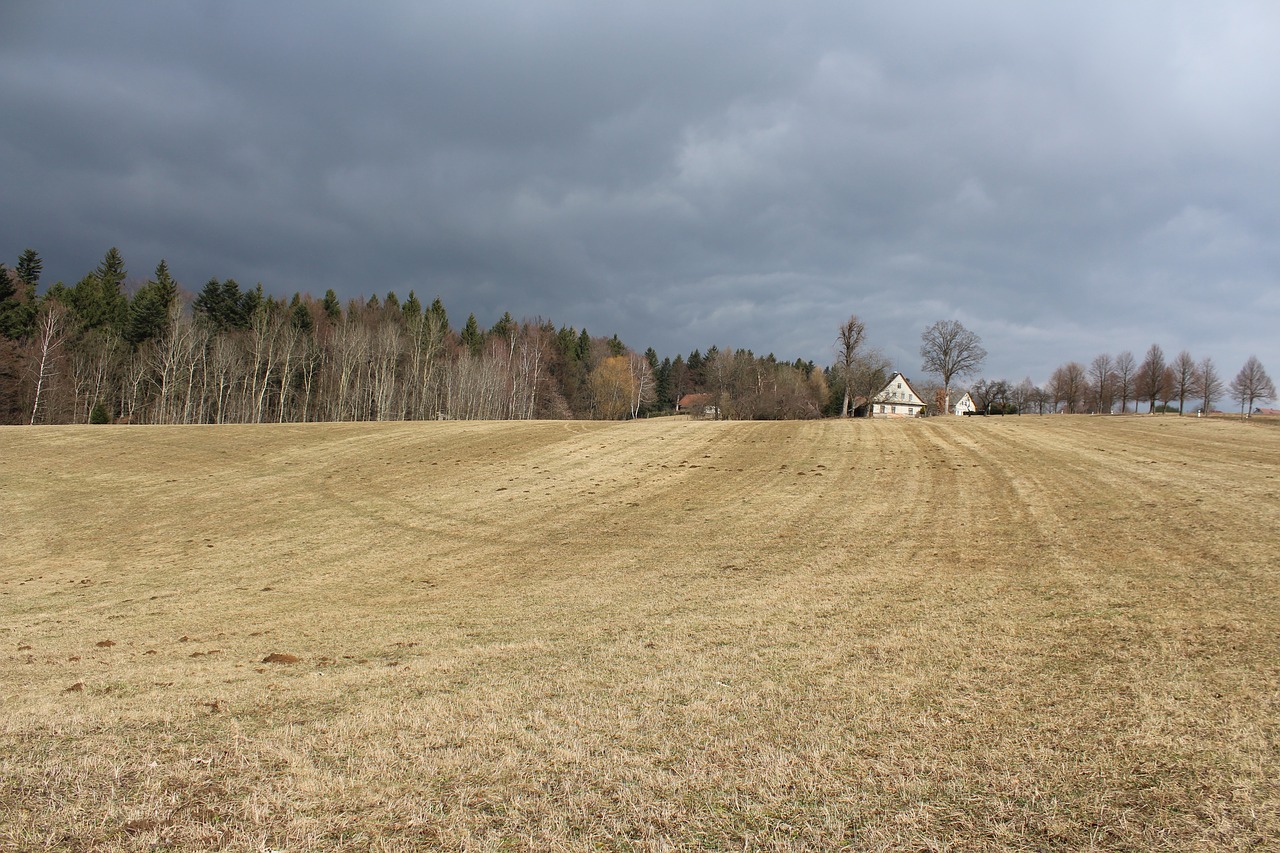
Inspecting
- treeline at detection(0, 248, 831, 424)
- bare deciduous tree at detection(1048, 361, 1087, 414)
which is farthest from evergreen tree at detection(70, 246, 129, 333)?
bare deciduous tree at detection(1048, 361, 1087, 414)

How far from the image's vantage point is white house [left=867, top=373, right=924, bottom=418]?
12138 cm

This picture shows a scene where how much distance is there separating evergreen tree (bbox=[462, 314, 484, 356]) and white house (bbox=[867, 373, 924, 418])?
240ft

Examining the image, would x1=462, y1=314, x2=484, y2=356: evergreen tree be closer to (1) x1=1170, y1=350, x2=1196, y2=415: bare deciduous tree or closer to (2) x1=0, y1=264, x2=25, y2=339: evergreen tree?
(2) x1=0, y1=264, x2=25, y2=339: evergreen tree

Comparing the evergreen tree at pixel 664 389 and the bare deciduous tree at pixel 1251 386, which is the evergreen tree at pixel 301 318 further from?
the bare deciduous tree at pixel 1251 386

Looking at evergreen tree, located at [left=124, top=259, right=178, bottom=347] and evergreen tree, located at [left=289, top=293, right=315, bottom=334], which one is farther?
evergreen tree, located at [left=289, top=293, right=315, bottom=334]

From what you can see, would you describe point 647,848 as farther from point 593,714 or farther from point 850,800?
point 593,714

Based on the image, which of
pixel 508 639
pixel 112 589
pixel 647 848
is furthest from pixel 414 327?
pixel 647 848

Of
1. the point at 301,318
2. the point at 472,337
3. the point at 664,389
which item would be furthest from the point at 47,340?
the point at 664,389

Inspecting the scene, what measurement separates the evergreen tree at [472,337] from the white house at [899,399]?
7306cm

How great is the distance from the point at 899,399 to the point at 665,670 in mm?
128144

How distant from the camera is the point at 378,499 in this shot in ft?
75.0

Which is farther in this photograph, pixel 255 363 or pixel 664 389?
pixel 664 389

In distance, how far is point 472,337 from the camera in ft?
341

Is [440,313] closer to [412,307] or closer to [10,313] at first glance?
[412,307]
